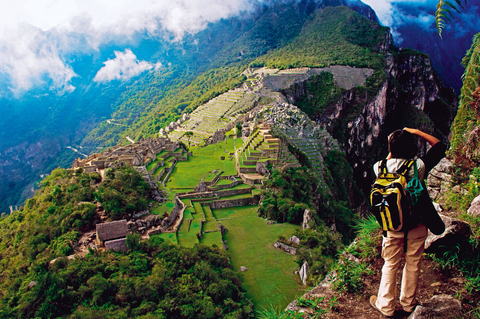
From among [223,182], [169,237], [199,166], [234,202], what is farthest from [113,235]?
[199,166]

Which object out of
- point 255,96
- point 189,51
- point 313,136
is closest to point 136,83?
point 189,51

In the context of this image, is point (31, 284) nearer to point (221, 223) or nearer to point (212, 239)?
point (212, 239)

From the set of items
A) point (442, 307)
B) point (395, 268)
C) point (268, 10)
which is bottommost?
point (442, 307)

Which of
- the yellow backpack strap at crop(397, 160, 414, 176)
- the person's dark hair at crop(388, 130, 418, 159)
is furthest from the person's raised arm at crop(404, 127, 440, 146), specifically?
the yellow backpack strap at crop(397, 160, 414, 176)

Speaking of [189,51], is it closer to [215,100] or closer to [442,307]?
[215,100]

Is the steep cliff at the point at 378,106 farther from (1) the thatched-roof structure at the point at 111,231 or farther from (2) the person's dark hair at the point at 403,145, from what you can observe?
(2) the person's dark hair at the point at 403,145


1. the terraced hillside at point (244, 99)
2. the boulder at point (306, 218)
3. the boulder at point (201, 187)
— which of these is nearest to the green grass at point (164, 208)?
the boulder at point (201, 187)
